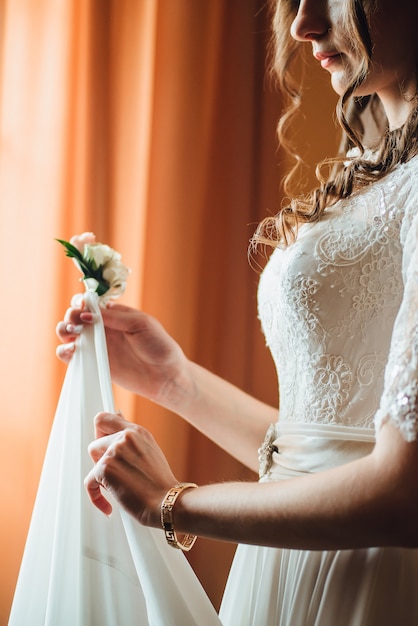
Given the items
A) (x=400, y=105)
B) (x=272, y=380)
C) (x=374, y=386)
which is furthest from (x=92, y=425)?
(x=272, y=380)

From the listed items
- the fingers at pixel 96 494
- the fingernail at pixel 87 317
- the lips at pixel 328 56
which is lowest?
the fingers at pixel 96 494

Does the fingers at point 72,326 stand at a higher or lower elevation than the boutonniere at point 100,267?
lower

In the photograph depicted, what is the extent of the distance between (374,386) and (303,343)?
12 centimetres

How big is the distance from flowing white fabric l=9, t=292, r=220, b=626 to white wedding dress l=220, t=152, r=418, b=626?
128mm

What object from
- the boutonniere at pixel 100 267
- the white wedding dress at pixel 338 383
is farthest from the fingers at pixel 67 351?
the white wedding dress at pixel 338 383

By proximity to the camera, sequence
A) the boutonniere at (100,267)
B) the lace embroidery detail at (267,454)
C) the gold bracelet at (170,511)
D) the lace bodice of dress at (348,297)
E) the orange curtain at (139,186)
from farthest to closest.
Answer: the orange curtain at (139,186) < the boutonniere at (100,267) < the lace embroidery detail at (267,454) < the lace bodice of dress at (348,297) < the gold bracelet at (170,511)

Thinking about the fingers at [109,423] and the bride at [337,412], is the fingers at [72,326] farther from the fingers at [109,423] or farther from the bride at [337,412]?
the fingers at [109,423]

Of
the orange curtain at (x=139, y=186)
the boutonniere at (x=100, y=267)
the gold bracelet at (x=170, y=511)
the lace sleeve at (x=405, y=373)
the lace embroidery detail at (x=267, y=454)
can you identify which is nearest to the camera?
the lace sleeve at (x=405, y=373)

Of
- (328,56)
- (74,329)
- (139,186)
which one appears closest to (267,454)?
(74,329)

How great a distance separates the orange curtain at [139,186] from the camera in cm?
156

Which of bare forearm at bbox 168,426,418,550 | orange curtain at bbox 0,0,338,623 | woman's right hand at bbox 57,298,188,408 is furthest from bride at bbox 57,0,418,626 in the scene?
orange curtain at bbox 0,0,338,623

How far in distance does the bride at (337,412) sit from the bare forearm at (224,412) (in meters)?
0.18

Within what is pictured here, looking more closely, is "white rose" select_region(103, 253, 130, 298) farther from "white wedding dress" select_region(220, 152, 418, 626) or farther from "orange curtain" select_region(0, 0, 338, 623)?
"orange curtain" select_region(0, 0, 338, 623)

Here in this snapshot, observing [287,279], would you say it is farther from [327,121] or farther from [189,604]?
[327,121]
